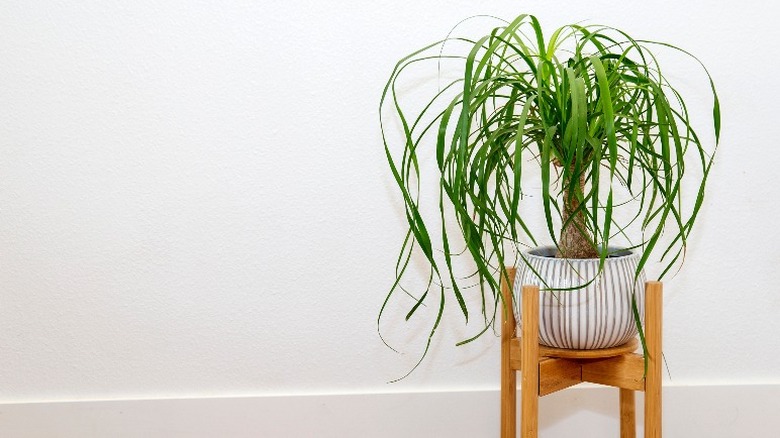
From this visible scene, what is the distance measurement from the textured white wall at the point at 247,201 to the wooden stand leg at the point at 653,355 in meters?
0.54

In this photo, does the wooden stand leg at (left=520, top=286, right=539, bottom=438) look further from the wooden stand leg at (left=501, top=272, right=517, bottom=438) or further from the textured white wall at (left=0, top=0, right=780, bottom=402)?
the textured white wall at (left=0, top=0, right=780, bottom=402)

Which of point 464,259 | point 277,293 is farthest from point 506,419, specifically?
point 277,293

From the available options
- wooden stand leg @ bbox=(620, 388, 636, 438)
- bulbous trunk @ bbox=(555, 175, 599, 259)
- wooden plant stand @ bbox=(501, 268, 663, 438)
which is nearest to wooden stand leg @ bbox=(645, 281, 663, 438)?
wooden plant stand @ bbox=(501, 268, 663, 438)

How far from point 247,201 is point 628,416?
0.96 m

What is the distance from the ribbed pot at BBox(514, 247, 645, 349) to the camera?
1473 mm

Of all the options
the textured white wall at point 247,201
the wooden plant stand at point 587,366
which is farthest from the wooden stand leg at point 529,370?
the textured white wall at point 247,201

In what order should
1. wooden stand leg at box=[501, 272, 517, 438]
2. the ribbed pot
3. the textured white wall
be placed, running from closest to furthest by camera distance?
the ribbed pot, wooden stand leg at box=[501, 272, 517, 438], the textured white wall

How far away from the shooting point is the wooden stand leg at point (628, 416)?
5.78ft

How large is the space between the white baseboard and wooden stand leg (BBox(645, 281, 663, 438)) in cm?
49

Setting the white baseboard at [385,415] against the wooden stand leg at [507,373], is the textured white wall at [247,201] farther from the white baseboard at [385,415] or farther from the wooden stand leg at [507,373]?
the wooden stand leg at [507,373]

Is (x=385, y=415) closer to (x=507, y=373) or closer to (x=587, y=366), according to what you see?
(x=507, y=373)

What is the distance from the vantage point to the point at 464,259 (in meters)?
1.96

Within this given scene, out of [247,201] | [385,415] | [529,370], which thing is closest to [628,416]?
[529,370]

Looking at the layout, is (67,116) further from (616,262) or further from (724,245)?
(724,245)
